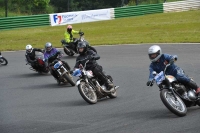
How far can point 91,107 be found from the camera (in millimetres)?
11961

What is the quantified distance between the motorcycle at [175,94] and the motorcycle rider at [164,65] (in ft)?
0.32

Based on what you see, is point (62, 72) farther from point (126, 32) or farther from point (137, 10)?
point (137, 10)

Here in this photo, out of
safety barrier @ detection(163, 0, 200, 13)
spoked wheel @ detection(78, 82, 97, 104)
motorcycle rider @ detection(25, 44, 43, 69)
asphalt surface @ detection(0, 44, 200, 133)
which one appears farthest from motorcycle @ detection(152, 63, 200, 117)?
safety barrier @ detection(163, 0, 200, 13)

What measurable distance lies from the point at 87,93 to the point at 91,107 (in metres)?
0.60

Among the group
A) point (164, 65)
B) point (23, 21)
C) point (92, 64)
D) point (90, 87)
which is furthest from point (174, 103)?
point (23, 21)

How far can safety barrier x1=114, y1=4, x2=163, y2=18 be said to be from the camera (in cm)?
4391

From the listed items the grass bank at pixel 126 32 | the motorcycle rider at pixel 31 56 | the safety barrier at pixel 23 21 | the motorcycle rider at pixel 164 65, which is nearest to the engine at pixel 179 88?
the motorcycle rider at pixel 164 65

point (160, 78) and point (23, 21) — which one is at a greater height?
point (160, 78)

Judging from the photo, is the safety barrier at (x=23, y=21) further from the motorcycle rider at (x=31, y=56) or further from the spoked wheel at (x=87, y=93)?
the spoked wheel at (x=87, y=93)

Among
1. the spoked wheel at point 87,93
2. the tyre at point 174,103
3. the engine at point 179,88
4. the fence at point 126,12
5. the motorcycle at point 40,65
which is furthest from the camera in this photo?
the fence at point 126,12

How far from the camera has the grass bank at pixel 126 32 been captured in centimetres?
3002

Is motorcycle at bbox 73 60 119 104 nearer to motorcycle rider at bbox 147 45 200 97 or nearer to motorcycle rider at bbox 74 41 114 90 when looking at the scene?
motorcycle rider at bbox 74 41 114 90

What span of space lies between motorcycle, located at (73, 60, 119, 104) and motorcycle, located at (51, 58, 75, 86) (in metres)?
2.90

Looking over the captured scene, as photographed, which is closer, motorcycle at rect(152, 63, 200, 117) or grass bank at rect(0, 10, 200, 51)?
motorcycle at rect(152, 63, 200, 117)
